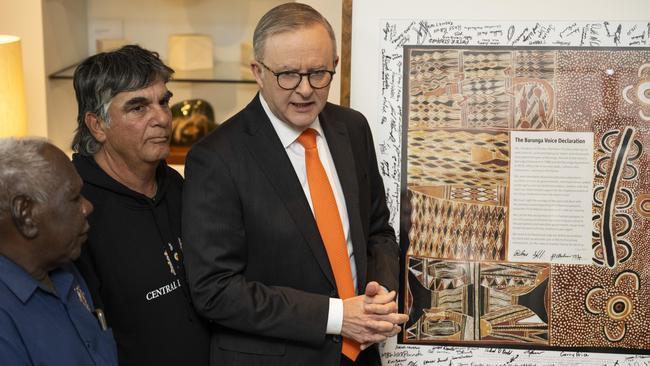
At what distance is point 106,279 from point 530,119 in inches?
47.4

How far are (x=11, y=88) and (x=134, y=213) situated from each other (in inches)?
48.6

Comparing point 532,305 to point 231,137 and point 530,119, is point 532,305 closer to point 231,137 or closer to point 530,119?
point 530,119

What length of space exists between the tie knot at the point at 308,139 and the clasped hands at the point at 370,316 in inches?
15.1

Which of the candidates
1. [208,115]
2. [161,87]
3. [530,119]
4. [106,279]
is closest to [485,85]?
[530,119]

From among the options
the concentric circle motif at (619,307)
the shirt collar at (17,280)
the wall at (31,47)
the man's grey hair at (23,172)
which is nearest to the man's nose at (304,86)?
the man's grey hair at (23,172)

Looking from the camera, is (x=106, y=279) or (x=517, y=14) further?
(x=517, y=14)

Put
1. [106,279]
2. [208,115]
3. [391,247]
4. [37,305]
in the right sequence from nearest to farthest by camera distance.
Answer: [37,305] < [106,279] < [391,247] < [208,115]

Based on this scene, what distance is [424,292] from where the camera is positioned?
2.54 m

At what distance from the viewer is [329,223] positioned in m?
2.19

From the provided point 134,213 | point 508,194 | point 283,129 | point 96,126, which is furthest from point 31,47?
point 508,194

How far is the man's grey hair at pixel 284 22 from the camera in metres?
2.06

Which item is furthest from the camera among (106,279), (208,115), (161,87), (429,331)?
(208,115)

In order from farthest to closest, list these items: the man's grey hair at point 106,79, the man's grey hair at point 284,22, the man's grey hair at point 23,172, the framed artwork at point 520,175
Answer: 1. the framed artwork at point 520,175
2. the man's grey hair at point 106,79
3. the man's grey hair at point 284,22
4. the man's grey hair at point 23,172

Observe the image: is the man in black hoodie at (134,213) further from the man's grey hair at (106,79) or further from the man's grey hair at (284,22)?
the man's grey hair at (284,22)
